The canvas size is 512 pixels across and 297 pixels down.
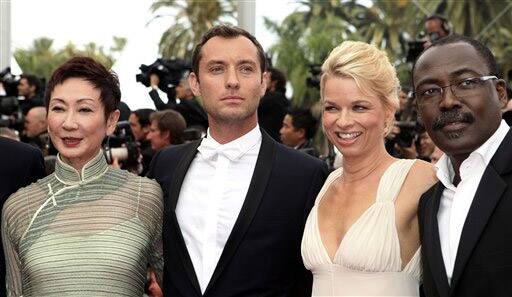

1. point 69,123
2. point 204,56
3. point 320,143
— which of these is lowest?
point 320,143

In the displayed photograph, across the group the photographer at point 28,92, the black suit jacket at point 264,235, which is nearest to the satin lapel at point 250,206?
the black suit jacket at point 264,235

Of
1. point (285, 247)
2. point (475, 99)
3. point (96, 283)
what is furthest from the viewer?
point (285, 247)

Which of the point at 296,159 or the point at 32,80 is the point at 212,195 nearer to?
the point at 296,159

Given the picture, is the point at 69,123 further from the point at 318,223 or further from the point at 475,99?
the point at 475,99

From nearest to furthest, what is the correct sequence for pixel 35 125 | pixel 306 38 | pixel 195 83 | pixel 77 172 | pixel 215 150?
pixel 77 172
pixel 215 150
pixel 195 83
pixel 35 125
pixel 306 38

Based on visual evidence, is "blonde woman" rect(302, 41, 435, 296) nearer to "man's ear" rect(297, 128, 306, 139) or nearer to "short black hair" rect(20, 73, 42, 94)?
"man's ear" rect(297, 128, 306, 139)

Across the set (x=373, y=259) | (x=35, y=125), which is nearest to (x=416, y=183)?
(x=373, y=259)

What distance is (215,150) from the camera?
161 inches

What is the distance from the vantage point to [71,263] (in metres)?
3.69

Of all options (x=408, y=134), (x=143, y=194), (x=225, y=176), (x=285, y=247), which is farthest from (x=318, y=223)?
(x=408, y=134)

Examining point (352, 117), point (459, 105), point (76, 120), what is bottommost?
point (76, 120)

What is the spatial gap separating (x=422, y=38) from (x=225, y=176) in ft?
17.4

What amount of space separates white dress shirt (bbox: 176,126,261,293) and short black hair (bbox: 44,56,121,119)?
1.55 ft

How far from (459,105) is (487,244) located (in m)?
0.49
